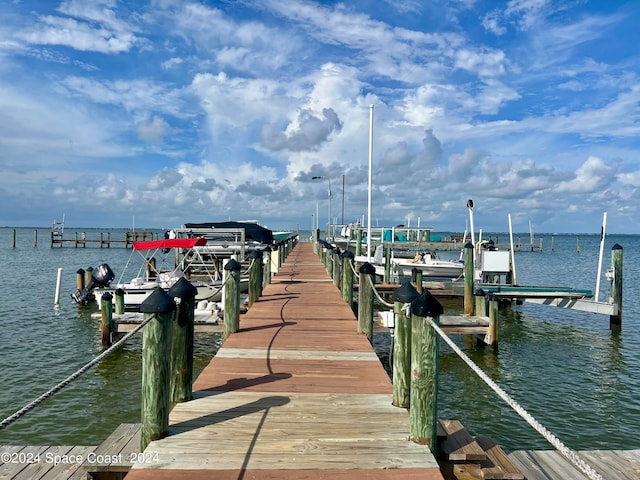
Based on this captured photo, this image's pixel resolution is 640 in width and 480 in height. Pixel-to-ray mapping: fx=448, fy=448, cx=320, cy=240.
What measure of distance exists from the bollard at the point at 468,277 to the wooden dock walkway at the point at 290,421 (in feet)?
31.4

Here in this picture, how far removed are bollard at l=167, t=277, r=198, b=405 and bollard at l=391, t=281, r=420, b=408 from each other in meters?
2.35

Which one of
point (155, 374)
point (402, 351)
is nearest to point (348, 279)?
point (402, 351)

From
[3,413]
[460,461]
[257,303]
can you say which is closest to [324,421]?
[460,461]

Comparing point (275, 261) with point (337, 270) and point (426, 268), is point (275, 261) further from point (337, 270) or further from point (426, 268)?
point (426, 268)

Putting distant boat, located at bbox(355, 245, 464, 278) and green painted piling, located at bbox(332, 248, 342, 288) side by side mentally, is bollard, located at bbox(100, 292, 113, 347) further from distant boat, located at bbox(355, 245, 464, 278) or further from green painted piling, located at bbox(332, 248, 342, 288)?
distant boat, located at bbox(355, 245, 464, 278)

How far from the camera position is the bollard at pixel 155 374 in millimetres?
4113

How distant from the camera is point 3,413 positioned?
9.49 meters

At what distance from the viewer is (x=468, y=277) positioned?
1641cm

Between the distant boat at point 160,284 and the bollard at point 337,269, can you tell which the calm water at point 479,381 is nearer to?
the distant boat at point 160,284

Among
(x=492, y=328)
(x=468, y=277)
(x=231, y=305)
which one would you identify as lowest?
(x=492, y=328)

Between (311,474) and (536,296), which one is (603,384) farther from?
(311,474)

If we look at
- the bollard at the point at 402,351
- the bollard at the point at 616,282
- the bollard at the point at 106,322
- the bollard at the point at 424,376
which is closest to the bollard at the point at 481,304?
the bollard at the point at 616,282

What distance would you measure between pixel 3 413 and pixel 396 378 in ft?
29.6

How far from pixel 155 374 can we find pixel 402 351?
2.64 metres
